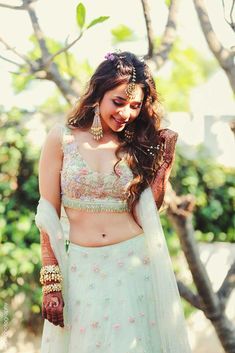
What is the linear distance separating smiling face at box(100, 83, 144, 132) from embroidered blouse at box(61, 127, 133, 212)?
159 millimetres

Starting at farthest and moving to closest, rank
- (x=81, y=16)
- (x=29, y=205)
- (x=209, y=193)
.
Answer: (x=209, y=193) → (x=29, y=205) → (x=81, y=16)

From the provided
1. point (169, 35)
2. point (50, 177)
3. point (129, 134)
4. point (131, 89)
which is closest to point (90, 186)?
point (50, 177)

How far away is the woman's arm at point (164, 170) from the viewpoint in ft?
9.73

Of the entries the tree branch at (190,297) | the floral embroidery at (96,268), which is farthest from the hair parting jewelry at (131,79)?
the tree branch at (190,297)

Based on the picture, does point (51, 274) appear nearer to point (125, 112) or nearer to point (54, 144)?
point (54, 144)

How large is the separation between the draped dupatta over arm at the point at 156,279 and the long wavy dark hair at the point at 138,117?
0.10m

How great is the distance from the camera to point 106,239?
112 inches

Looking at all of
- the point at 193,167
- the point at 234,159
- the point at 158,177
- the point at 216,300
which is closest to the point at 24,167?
the point at 193,167

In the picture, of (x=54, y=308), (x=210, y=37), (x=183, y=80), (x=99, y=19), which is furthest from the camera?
(x=183, y=80)

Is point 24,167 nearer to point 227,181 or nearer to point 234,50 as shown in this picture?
point 227,181

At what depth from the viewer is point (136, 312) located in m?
2.84

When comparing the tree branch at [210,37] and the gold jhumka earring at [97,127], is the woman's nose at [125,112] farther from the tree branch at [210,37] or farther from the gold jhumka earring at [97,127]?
the tree branch at [210,37]

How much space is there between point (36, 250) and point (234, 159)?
2261 millimetres

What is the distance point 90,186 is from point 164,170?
309 mm
